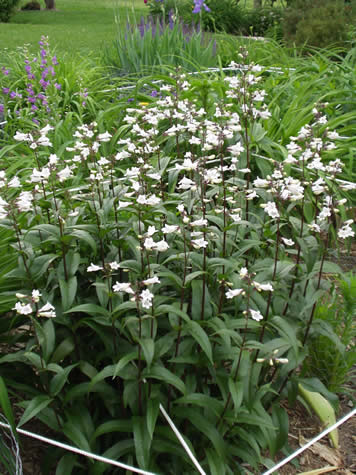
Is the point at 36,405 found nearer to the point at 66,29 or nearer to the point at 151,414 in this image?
the point at 151,414

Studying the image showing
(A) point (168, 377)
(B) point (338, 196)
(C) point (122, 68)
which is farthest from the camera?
(C) point (122, 68)

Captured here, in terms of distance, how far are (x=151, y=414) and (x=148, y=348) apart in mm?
254

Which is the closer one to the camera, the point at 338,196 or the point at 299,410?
the point at 299,410

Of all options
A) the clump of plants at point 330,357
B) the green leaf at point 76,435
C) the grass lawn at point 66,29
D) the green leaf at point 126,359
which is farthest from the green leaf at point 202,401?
the grass lawn at point 66,29

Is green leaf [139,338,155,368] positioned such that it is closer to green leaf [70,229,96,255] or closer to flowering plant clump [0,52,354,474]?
flowering plant clump [0,52,354,474]

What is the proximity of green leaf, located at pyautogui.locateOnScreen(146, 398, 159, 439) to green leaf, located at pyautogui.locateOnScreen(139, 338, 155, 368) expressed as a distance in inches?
7.7

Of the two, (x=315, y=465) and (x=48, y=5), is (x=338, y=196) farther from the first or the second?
(x=48, y=5)

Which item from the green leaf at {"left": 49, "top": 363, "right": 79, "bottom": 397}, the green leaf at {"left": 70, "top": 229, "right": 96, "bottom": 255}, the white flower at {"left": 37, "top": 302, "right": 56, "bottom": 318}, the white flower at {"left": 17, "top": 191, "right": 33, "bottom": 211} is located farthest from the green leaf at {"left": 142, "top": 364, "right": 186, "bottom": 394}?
the white flower at {"left": 17, "top": 191, "right": 33, "bottom": 211}

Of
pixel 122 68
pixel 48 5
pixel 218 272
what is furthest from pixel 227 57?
pixel 48 5

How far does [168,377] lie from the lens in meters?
1.75

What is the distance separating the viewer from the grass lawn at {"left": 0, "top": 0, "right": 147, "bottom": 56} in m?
13.1

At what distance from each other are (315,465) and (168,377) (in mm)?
890

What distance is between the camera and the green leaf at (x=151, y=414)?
1.70 m

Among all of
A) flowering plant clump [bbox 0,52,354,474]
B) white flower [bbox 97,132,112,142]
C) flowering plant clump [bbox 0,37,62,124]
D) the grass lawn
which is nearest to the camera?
flowering plant clump [bbox 0,52,354,474]
